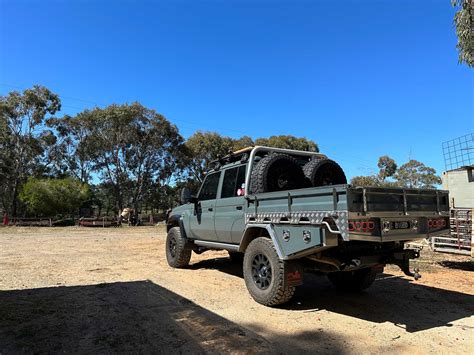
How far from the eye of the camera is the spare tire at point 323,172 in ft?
22.8

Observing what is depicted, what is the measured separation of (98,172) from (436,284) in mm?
41680

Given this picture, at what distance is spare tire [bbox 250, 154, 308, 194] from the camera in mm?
6574

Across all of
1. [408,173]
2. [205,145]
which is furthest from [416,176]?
[205,145]

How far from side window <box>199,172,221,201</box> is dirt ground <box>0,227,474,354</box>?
1.70m

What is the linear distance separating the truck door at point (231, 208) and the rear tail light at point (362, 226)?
2463mm

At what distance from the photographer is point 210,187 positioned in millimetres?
8398

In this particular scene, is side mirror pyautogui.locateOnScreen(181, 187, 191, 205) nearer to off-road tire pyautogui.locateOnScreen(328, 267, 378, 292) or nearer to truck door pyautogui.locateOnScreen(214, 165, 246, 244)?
truck door pyautogui.locateOnScreen(214, 165, 246, 244)

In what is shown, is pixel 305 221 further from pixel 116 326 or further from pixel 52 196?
pixel 52 196

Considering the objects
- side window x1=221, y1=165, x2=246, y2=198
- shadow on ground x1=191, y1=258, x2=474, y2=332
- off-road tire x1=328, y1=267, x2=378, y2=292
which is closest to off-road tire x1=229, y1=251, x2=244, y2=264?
shadow on ground x1=191, y1=258, x2=474, y2=332

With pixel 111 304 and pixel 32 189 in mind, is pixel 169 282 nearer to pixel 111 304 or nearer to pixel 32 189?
pixel 111 304

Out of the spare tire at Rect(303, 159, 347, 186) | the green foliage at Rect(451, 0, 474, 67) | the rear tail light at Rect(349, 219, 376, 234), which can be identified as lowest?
the rear tail light at Rect(349, 219, 376, 234)

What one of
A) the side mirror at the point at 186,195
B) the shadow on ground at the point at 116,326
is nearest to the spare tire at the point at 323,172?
the side mirror at the point at 186,195

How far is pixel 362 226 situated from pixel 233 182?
10.5ft

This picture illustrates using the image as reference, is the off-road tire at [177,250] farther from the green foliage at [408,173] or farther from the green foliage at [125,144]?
the green foliage at [408,173]
